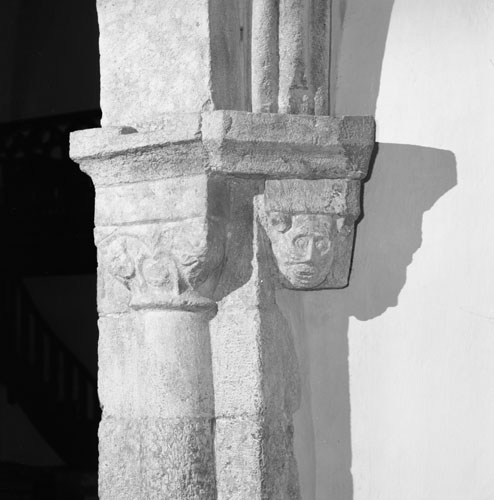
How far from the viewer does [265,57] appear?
2.49 meters

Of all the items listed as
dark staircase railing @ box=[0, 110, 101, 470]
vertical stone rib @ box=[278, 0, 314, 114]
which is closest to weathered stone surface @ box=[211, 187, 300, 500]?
vertical stone rib @ box=[278, 0, 314, 114]

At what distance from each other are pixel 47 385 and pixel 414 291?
6133 millimetres

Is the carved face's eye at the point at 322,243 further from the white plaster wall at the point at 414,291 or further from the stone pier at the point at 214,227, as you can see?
the white plaster wall at the point at 414,291

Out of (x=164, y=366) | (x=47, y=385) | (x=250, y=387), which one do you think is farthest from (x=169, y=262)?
(x=47, y=385)

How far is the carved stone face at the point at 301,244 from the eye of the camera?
250 cm

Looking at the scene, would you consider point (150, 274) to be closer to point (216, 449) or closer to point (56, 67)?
point (216, 449)

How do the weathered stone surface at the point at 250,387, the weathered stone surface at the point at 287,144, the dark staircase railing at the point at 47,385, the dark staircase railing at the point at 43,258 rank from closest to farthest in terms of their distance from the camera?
the weathered stone surface at the point at 287,144, the weathered stone surface at the point at 250,387, the dark staircase railing at the point at 43,258, the dark staircase railing at the point at 47,385

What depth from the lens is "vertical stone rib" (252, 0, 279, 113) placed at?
98.0 inches

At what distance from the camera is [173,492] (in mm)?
2451

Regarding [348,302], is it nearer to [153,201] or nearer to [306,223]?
[306,223]

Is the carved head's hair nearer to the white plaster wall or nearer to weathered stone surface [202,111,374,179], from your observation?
weathered stone surface [202,111,374,179]

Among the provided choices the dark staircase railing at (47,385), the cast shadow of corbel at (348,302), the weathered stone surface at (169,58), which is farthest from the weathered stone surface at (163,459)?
the dark staircase railing at (47,385)

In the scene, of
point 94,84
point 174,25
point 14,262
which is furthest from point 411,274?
point 94,84

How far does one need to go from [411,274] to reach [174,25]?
790 millimetres
